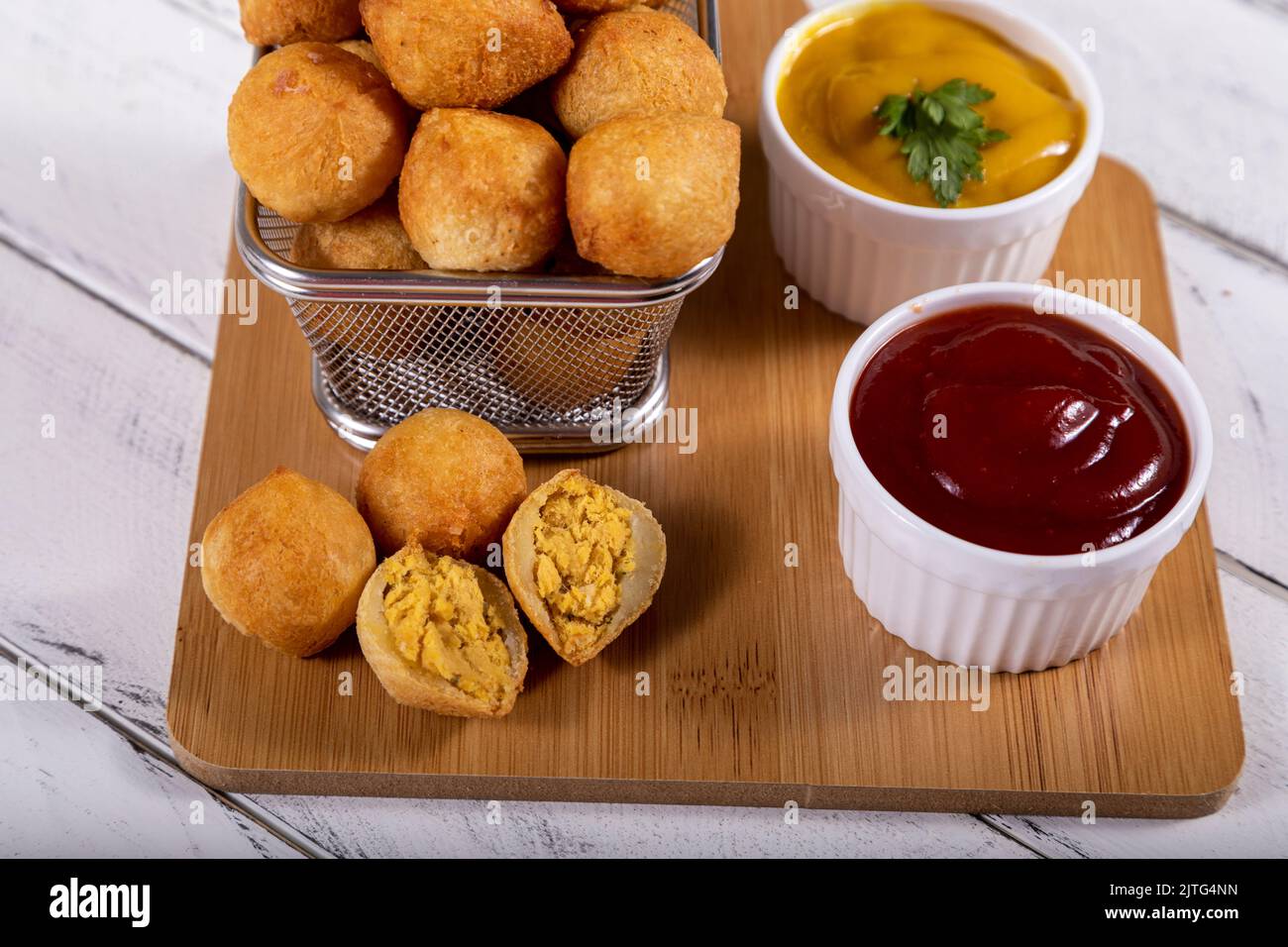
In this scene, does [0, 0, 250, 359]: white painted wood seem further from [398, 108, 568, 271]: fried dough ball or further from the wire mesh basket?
[398, 108, 568, 271]: fried dough ball

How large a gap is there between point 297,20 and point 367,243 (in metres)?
0.39

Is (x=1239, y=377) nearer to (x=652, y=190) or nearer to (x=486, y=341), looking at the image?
(x=652, y=190)

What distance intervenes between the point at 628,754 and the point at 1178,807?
0.83 metres

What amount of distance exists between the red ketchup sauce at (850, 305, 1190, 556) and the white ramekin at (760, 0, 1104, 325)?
12.8 inches

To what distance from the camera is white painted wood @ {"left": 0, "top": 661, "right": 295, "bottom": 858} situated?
2309 mm

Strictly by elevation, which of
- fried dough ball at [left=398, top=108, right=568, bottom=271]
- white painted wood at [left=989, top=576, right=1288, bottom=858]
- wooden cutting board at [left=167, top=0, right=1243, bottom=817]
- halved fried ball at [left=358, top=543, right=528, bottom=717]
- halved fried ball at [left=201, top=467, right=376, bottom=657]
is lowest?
white painted wood at [left=989, top=576, right=1288, bottom=858]

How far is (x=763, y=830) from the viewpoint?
2.30 metres

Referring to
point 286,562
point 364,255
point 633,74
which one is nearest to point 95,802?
point 286,562

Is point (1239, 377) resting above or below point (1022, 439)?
below

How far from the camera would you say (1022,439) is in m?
2.17

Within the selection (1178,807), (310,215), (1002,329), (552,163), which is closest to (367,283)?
(310,215)

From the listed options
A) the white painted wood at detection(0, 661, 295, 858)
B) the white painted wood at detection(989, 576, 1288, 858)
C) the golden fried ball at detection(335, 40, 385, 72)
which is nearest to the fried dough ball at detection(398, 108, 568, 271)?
the golden fried ball at detection(335, 40, 385, 72)

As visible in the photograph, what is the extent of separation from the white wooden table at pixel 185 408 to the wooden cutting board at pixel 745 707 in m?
0.06

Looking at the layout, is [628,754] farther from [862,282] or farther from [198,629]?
[862,282]
